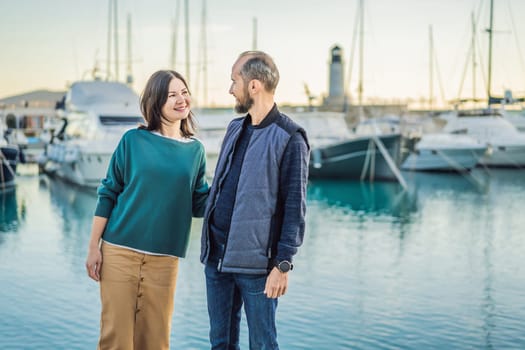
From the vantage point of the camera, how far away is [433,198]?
18.5 metres

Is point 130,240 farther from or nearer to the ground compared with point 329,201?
farther from the ground

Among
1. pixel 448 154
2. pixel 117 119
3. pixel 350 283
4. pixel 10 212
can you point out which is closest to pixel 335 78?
pixel 448 154

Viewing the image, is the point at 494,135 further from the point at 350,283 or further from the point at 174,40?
the point at 350,283

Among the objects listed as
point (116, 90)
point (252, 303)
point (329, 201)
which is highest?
point (116, 90)

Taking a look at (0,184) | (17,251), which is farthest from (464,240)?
(0,184)

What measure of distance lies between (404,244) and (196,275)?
13.3 feet

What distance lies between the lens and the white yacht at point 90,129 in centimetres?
1878

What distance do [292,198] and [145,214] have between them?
716 mm

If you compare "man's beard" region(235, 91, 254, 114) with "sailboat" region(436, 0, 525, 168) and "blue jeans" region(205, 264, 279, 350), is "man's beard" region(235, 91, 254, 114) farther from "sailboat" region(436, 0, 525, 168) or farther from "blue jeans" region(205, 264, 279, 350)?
"sailboat" region(436, 0, 525, 168)

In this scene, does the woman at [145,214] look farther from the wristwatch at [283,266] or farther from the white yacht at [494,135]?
the white yacht at [494,135]

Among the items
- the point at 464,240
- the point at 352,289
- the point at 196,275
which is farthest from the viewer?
the point at 464,240

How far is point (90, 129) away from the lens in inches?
790

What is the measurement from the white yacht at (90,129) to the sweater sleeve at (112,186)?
48.1ft

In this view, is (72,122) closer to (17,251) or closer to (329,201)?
(329,201)
